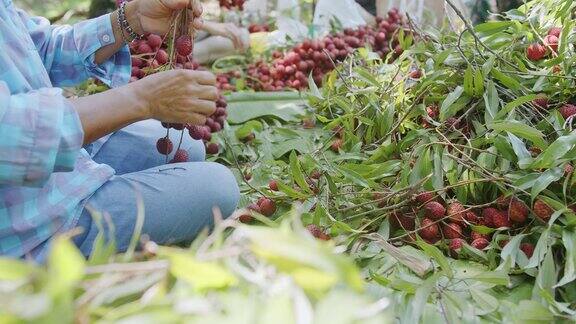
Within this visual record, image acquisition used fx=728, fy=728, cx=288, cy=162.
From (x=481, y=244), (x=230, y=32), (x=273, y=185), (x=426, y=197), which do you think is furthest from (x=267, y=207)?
(x=230, y=32)

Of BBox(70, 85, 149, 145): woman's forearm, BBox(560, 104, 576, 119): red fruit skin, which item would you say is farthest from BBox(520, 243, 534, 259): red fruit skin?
BBox(70, 85, 149, 145): woman's forearm

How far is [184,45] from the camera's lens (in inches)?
52.3

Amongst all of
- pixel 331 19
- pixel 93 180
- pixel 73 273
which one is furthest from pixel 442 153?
pixel 331 19

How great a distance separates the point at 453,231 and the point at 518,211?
0.38ft

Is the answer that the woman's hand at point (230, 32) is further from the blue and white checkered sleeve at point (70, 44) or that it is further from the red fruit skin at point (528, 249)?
the red fruit skin at point (528, 249)

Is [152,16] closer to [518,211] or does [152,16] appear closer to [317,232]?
[317,232]

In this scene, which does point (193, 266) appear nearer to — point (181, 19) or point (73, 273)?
point (73, 273)

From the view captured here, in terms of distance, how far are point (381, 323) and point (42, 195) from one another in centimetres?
76

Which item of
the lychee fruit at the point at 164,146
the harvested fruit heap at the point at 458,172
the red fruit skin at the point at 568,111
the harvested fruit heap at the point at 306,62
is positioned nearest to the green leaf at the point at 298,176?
the harvested fruit heap at the point at 458,172

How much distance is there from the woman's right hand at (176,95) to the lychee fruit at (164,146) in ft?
0.87

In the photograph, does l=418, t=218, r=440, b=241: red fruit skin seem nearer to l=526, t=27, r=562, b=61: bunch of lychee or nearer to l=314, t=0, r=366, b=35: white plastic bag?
l=526, t=27, r=562, b=61: bunch of lychee

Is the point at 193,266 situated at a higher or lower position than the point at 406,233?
higher

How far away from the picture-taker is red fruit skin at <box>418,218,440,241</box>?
129cm

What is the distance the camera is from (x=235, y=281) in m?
0.57
